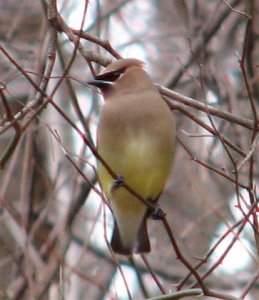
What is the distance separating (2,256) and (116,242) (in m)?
2.31

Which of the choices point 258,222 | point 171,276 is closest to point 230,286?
point 171,276

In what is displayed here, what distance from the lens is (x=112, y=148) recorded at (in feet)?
14.7

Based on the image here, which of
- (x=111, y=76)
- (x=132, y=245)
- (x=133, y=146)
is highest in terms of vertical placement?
(x=111, y=76)

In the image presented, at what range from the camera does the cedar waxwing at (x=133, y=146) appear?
4.46 m

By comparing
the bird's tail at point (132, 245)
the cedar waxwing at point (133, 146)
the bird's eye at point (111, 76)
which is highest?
the bird's eye at point (111, 76)

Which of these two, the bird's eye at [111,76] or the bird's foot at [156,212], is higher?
the bird's eye at [111,76]

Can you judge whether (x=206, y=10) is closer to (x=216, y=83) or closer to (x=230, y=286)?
(x=216, y=83)

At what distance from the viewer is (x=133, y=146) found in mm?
4457

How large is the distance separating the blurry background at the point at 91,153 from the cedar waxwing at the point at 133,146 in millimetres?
122

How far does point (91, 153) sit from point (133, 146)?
824 mm

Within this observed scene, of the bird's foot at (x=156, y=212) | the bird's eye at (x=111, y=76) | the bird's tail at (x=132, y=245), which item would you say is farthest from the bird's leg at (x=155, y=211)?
the bird's eye at (x=111, y=76)

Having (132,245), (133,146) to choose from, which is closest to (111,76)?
(133,146)

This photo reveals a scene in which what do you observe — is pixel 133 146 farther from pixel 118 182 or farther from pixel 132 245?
pixel 132 245

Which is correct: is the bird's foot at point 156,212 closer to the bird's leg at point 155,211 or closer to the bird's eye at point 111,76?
the bird's leg at point 155,211
